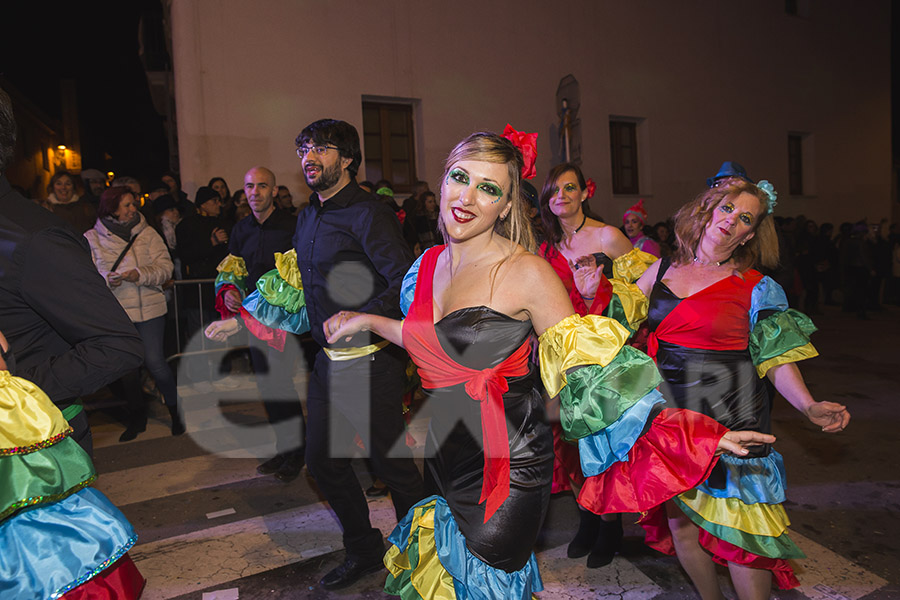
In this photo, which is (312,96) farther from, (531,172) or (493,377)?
(493,377)

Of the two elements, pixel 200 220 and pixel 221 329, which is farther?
pixel 200 220

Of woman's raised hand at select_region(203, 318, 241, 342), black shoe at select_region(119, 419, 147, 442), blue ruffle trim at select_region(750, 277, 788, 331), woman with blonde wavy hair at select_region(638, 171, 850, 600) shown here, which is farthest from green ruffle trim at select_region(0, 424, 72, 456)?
black shoe at select_region(119, 419, 147, 442)

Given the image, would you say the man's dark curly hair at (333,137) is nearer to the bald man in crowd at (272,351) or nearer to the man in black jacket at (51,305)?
the bald man in crowd at (272,351)

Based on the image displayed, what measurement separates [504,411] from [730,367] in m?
1.23

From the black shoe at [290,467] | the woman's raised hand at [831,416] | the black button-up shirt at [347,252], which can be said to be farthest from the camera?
the black shoe at [290,467]

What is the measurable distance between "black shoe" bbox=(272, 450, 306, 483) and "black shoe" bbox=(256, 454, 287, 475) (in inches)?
1.7

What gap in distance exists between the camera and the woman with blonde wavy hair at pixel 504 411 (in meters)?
1.93

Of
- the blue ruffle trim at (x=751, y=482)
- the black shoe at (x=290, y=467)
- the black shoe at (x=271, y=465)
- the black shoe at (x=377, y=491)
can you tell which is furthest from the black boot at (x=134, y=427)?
the blue ruffle trim at (x=751, y=482)

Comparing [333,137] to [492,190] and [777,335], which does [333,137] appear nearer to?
[492,190]

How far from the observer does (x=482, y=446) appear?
1995 millimetres

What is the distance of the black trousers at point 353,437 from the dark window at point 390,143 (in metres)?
8.49

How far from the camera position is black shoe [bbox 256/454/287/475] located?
4.68 metres

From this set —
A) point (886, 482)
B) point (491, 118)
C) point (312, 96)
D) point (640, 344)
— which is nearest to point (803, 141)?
point (491, 118)

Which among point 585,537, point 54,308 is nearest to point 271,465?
point 585,537
